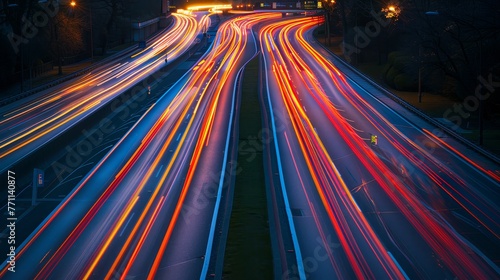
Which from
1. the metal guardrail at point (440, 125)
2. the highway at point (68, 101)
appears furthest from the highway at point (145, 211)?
the metal guardrail at point (440, 125)

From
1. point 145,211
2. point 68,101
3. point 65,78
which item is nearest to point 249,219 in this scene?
point 145,211

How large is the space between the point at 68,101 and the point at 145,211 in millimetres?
27727

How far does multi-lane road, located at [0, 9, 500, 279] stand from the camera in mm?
17250

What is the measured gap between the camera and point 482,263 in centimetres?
1719

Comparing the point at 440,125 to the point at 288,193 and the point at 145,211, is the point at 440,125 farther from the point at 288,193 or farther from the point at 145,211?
the point at 145,211

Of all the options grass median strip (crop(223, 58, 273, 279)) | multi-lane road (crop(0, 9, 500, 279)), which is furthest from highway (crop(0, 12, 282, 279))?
grass median strip (crop(223, 58, 273, 279))

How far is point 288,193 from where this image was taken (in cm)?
2445

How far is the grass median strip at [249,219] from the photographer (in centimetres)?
1683

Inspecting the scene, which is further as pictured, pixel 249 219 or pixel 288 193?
pixel 288 193

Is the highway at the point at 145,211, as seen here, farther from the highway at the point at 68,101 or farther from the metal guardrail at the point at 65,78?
the metal guardrail at the point at 65,78

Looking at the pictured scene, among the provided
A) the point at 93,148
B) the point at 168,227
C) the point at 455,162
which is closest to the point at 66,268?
the point at 168,227

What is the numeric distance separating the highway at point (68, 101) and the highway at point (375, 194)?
38.7 feet

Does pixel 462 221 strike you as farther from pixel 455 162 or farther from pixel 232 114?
pixel 232 114

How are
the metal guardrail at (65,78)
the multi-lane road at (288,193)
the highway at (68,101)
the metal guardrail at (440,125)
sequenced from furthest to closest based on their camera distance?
the metal guardrail at (65,78) < the highway at (68,101) < the metal guardrail at (440,125) < the multi-lane road at (288,193)
